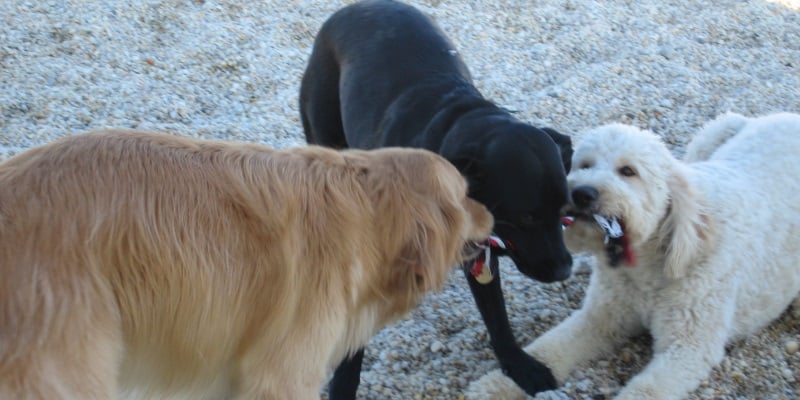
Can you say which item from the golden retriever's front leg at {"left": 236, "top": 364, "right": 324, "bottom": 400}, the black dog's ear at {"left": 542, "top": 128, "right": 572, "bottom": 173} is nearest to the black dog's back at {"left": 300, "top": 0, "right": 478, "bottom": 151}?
the black dog's ear at {"left": 542, "top": 128, "right": 572, "bottom": 173}

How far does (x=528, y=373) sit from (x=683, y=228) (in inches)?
32.0

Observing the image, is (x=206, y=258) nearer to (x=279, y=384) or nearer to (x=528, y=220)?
(x=279, y=384)

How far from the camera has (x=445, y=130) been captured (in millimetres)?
3428

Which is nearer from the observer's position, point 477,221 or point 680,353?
point 477,221

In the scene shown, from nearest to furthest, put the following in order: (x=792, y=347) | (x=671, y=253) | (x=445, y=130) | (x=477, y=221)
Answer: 1. (x=477, y=221)
2. (x=671, y=253)
3. (x=445, y=130)
4. (x=792, y=347)

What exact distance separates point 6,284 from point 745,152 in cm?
310

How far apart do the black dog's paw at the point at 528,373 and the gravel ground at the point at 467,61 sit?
0.43 meters

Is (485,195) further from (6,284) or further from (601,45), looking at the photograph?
(601,45)

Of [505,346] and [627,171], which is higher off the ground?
[627,171]

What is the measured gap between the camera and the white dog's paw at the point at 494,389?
10.9 ft

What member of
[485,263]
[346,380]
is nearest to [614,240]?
[485,263]

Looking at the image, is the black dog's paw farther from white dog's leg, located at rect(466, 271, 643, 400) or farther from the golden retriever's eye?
the golden retriever's eye

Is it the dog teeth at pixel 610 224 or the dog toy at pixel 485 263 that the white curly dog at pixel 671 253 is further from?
the dog toy at pixel 485 263

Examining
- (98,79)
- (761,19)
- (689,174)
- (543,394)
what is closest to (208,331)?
(543,394)
